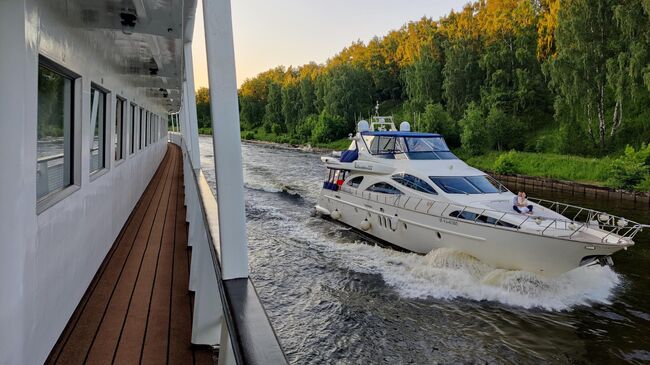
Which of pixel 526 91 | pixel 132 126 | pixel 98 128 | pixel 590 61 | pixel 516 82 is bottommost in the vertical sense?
pixel 98 128

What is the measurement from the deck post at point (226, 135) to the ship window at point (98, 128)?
8.70ft

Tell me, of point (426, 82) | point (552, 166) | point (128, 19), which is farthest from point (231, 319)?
point (426, 82)

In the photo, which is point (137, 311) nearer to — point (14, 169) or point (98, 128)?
point (14, 169)

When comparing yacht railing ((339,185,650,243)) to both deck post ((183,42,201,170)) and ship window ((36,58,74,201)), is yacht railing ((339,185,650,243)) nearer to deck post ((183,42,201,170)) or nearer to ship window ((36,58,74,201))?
deck post ((183,42,201,170))

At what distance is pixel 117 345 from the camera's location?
2.54m

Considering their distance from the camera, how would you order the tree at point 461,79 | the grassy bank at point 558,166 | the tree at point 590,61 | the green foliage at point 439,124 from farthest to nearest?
the tree at point 461,79, the green foliage at point 439,124, the tree at point 590,61, the grassy bank at point 558,166

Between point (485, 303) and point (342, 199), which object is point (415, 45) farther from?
point (485, 303)

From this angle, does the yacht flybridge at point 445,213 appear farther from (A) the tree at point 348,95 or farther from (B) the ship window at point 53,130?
(A) the tree at point 348,95

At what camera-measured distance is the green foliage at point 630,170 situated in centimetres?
1836

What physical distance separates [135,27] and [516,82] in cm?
3488

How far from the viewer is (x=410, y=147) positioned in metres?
11.9

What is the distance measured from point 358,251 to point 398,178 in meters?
2.07

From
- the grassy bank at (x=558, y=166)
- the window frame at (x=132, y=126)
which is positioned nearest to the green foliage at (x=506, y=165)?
the grassy bank at (x=558, y=166)

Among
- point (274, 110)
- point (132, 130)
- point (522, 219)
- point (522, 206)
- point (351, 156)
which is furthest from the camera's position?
point (274, 110)
